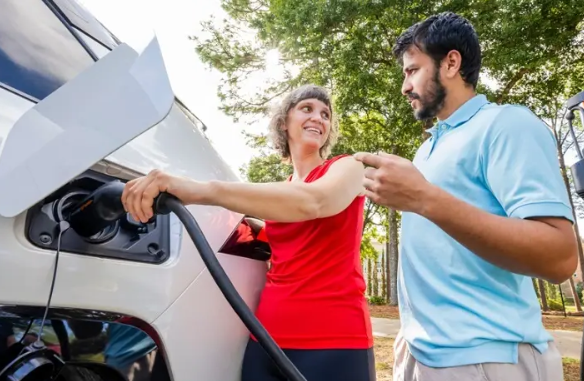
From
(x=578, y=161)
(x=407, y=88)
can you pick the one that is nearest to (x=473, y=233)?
(x=407, y=88)

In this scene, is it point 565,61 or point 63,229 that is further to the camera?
point 565,61

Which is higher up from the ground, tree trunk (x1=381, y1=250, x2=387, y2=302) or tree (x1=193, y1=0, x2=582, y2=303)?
tree (x1=193, y1=0, x2=582, y2=303)

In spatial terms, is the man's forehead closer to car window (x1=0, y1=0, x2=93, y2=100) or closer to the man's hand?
the man's hand

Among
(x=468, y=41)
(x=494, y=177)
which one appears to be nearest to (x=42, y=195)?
(x=494, y=177)

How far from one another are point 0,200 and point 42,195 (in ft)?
0.19

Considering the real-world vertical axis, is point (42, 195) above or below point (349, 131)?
below

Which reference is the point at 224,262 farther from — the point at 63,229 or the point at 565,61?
the point at 565,61

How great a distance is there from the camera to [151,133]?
1101 mm

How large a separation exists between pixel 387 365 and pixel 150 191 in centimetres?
476

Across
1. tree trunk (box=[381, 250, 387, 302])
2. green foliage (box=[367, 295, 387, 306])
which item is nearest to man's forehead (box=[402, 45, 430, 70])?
green foliage (box=[367, 295, 387, 306])

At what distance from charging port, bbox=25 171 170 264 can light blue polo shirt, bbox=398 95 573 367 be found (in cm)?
75

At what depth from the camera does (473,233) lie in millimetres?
1007

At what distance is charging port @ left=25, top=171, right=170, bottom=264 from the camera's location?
31.6 inches

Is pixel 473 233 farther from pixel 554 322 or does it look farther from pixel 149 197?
pixel 554 322
